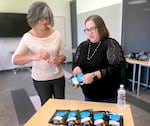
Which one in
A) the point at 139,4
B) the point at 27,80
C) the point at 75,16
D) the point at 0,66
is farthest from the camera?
the point at 75,16

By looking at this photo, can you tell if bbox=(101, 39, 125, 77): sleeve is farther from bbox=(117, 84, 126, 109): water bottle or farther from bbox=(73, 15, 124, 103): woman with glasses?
bbox=(117, 84, 126, 109): water bottle

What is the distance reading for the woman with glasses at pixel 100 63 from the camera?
4.32ft

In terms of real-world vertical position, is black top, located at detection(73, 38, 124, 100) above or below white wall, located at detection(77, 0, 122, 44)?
below

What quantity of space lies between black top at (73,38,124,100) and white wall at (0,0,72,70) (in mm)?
4996

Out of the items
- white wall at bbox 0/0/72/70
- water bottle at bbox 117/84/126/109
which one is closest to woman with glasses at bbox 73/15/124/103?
water bottle at bbox 117/84/126/109

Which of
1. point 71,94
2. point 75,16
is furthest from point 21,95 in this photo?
point 75,16

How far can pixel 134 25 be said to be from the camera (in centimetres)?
367

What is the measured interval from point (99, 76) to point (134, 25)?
2.80 m

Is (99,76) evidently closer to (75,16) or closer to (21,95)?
(21,95)

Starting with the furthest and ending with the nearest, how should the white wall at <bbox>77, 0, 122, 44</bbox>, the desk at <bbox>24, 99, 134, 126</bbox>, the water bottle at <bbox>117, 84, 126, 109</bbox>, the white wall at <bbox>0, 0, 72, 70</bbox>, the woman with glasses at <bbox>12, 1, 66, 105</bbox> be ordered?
the white wall at <bbox>0, 0, 72, 70</bbox> < the white wall at <bbox>77, 0, 122, 44</bbox> < the woman with glasses at <bbox>12, 1, 66, 105</bbox> < the water bottle at <bbox>117, 84, 126, 109</bbox> < the desk at <bbox>24, 99, 134, 126</bbox>

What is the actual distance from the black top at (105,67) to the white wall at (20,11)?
197 inches

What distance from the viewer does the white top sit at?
4.99ft

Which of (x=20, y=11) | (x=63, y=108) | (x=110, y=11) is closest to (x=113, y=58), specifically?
(x=63, y=108)

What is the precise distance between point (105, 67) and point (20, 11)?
206 inches
